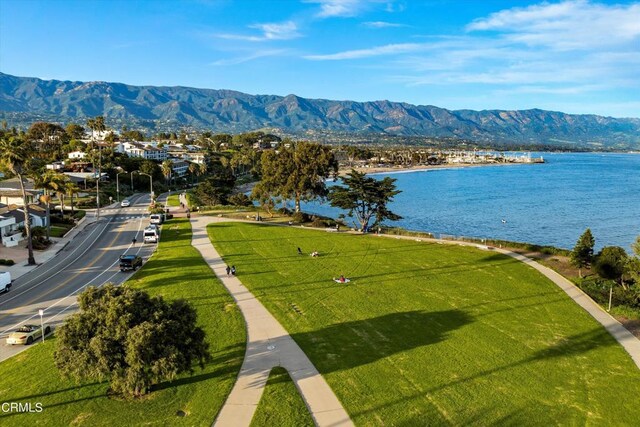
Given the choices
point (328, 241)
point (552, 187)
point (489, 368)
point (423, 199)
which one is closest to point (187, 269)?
point (328, 241)

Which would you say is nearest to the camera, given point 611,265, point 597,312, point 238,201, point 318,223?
point 597,312

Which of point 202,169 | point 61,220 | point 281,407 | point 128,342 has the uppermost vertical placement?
point 202,169

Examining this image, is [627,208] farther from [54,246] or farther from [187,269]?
[54,246]

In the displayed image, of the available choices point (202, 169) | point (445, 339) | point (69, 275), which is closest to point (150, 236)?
point (69, 275)

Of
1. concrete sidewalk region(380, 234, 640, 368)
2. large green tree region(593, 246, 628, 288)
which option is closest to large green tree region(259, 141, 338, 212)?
concrete sidewalk region(380, 234, 640, 368)

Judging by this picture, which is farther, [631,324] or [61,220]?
[61,220]

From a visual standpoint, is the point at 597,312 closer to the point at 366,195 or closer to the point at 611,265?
the point at 611,265

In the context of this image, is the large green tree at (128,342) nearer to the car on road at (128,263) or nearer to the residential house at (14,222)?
the car on road at (128,263)

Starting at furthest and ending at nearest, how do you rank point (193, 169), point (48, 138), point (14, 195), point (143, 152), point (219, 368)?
point (143, 152) → point (48, 138) → point (193, 169) → point (14, 195) → point (219, 368)

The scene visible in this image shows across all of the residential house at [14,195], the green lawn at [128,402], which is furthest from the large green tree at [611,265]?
the residential house at [14,195]
